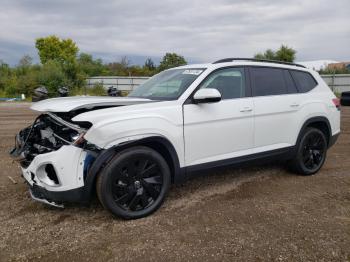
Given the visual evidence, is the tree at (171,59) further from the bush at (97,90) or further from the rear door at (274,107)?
the rear door at (274,107)

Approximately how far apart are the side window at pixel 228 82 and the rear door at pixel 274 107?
7.9 inches

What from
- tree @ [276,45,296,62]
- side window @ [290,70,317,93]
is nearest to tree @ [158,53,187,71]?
tree @ [276,45,296,62]

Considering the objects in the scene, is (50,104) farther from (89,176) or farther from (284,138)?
(284,138)

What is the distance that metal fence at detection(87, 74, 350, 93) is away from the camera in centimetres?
2598

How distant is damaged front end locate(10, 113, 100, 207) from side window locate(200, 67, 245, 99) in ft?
5.34

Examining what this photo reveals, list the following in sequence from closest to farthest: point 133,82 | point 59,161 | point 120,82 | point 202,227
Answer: point 59,161, point 202,227, point 133,82, point 120,82

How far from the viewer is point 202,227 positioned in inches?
129

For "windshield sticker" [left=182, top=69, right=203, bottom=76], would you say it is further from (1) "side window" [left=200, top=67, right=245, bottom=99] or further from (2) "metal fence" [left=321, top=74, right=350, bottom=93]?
(2) "metal fence" [left=321, top=74, right=350, bottom=93]

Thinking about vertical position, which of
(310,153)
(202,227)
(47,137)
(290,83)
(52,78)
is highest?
(52,78)

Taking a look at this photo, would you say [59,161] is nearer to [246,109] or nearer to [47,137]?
[47,137]

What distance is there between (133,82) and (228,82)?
28.5m

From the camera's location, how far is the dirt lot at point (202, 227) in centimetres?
282

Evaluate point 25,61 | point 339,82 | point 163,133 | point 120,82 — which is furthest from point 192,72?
point 25,61

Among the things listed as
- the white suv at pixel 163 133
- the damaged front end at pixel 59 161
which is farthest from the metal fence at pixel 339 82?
the damaged front end at pixel 59 161
